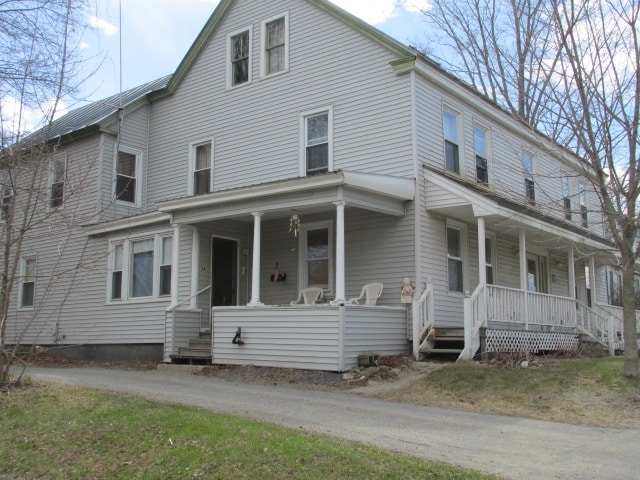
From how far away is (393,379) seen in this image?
11.5 metres

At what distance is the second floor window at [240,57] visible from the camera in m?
17.3

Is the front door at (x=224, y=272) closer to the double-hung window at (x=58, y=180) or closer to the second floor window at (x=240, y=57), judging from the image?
the double-hung window at (x=58, y=180)

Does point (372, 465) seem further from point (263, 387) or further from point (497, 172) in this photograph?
point (497, 172)

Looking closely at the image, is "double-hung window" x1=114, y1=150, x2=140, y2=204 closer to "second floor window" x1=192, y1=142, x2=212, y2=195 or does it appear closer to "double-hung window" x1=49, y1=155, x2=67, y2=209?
"double-hung window" x1=49, y1=155, x2=67, y2=209

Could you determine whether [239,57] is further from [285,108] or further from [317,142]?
[317,142]

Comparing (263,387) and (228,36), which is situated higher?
(228,36)

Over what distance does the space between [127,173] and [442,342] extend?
10.7 m

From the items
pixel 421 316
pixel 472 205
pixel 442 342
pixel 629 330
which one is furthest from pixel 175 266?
pixel 629 330

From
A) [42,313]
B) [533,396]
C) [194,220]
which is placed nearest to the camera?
[533,396]

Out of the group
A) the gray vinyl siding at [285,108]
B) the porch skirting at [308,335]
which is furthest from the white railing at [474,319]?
the gray vinyl siding at [285,108]

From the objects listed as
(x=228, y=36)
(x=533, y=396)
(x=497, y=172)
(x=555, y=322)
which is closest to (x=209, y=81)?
(x=228, y=36)

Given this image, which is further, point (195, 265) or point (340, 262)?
point (195, 265)

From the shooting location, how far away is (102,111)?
67.2 feet

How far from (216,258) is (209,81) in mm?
5164
